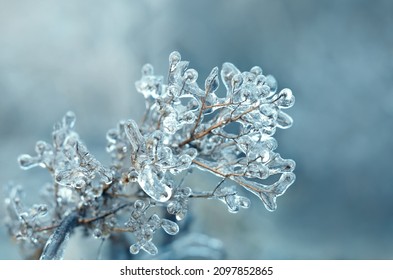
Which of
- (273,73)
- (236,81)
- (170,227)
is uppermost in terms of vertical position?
(273,73)

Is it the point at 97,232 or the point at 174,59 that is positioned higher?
the point at 174,59

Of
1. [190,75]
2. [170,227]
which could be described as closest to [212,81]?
[190,75]

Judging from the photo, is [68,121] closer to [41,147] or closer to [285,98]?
[41,147]

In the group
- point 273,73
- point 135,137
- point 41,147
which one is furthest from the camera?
point 273,73

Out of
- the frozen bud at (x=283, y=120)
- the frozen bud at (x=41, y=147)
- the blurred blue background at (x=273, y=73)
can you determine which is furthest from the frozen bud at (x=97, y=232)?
the blurred blue background at (x=273, y=73)

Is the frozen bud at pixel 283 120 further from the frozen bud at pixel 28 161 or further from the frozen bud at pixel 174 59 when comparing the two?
the frozen bud at pixel 28 161

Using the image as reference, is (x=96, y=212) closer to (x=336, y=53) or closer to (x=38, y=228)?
(x=38, y=228)

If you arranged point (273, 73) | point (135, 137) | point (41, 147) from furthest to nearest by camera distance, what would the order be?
point (273, 73) < point (41, 147) < point (135, 137)

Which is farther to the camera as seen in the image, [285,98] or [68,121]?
[68,121]
